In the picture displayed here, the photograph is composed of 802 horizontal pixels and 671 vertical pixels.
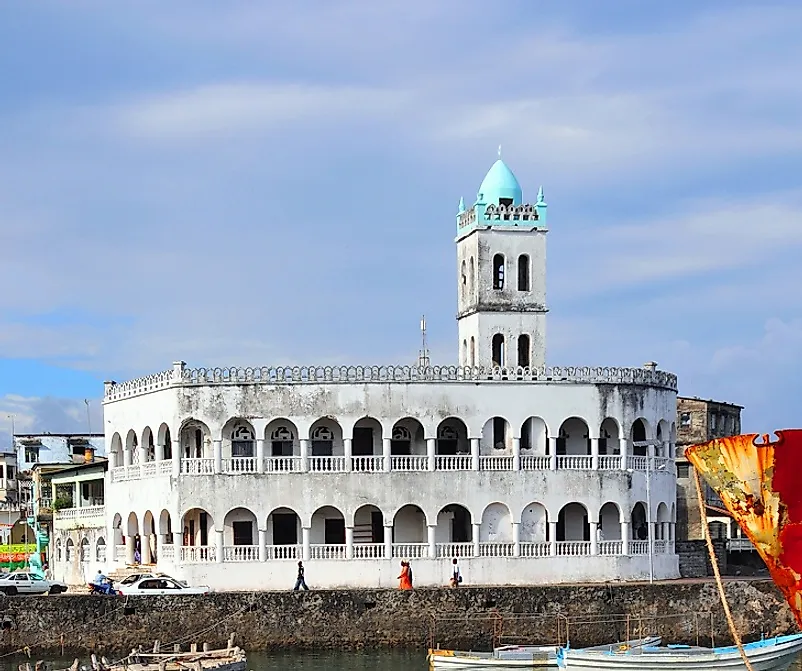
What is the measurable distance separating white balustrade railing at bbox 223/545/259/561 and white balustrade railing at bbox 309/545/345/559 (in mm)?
1818

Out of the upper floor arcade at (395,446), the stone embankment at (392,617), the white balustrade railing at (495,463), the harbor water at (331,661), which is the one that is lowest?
the harbor water at (331,661)

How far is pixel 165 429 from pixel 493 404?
11378 millimetres

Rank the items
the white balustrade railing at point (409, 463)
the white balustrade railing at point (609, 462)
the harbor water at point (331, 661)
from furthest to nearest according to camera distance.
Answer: the white balustrade railing at point (609, 462) < the white balustrade railing at point (409, 463) < the harbor water at point (331, 661)

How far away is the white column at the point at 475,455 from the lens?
52.8m

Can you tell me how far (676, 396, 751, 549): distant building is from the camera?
73062 millimetres

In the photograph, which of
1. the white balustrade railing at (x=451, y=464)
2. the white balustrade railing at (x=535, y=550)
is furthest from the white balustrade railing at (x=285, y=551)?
the white balustrade railing at (x=535, y=550)

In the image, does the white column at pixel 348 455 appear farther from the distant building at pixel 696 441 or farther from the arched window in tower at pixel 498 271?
the distant building at pixel 696 441

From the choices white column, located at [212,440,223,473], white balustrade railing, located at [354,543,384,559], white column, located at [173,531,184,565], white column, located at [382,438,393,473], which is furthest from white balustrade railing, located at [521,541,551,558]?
white column, located at [173,531,184,565]

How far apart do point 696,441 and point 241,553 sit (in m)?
30.3

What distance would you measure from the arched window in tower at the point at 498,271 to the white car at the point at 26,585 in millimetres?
18173

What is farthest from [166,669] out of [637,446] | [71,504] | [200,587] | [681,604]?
[71,504]

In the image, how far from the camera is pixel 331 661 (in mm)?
43938

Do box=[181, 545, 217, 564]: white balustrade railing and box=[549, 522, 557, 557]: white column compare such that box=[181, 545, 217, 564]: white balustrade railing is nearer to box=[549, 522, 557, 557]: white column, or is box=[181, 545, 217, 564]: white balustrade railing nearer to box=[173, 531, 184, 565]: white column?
box=[173, 531, 184, 565]: white column

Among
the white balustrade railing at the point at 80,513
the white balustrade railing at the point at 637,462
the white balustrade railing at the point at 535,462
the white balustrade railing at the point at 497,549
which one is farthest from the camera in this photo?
the white balustrade railing at the point at 80,513
